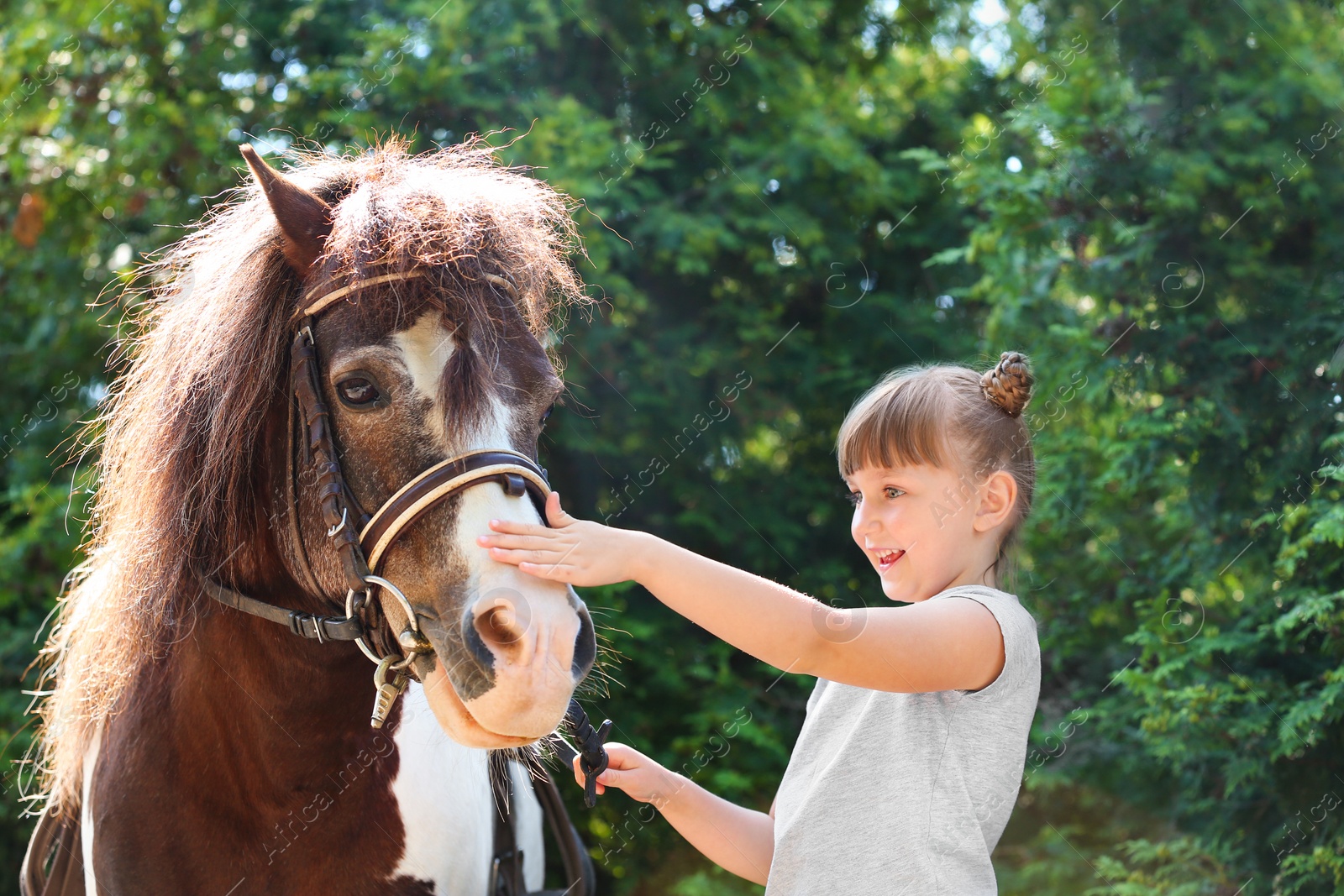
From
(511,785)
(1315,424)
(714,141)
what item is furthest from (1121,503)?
(511,785)

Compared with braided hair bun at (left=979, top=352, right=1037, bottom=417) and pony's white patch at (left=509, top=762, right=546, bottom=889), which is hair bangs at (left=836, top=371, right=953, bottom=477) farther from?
pony's white patch at (left=509, top=762, right=546, bottom=889)

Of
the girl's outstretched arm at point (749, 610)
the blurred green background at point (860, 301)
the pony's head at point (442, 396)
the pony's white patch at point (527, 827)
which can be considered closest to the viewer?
the girl's outstretched arm at point (749, 610)

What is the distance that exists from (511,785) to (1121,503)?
9.12 ft

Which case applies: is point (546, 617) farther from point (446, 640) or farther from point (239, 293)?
point (239, 293)

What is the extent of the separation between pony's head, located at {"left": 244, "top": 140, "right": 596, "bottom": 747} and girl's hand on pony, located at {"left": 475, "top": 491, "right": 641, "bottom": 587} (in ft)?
0.18

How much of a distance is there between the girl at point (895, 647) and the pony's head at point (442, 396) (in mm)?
92

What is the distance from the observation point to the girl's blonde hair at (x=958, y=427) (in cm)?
139

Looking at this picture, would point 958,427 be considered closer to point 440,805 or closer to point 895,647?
point 895,647

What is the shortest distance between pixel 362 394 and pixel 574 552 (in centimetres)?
47

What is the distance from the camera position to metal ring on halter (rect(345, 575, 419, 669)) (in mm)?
1261

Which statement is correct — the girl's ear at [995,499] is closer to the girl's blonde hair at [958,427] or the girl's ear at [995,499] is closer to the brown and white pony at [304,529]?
the girl's blonde hair at [958,427]

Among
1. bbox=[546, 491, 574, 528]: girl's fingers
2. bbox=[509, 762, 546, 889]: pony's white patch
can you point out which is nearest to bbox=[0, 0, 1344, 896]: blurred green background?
bbox=[509, 762, 546, 889]: pony's white patch

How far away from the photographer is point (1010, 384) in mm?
1408

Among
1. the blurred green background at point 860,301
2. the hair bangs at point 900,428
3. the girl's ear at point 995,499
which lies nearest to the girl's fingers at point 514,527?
the hair bangs at point 900,428
